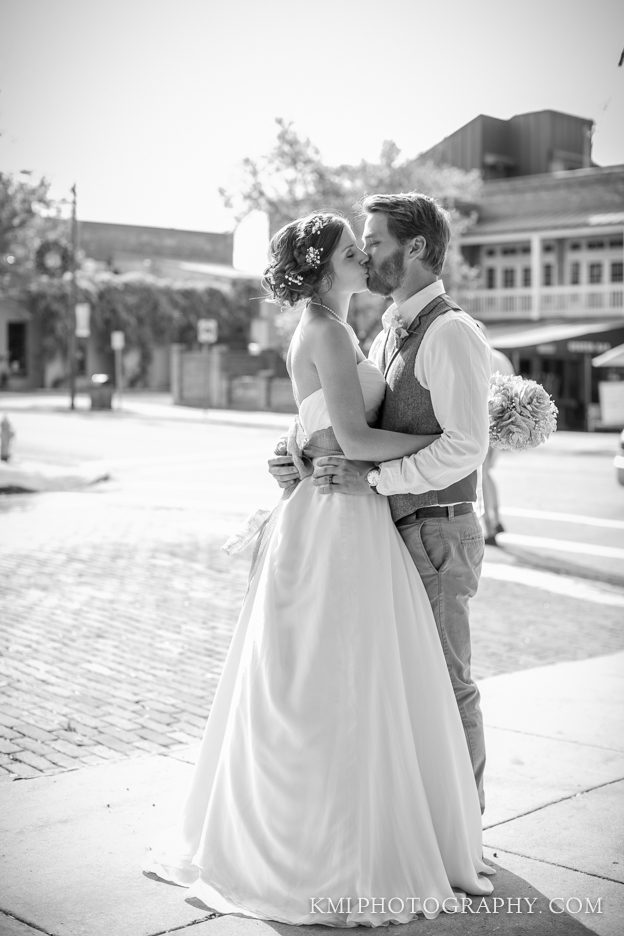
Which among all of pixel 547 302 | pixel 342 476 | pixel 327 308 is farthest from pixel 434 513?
pixel 547 302

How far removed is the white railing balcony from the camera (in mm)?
39031

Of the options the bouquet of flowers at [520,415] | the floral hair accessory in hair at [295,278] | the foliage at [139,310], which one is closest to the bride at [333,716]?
the floral hair accessory in hair at [295,278]

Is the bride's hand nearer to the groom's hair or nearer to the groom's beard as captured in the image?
the groom's beard

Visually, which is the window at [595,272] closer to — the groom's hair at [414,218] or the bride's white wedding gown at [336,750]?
the groom's hair at [414,218]

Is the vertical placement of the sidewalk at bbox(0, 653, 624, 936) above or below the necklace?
below

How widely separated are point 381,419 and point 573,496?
Answer: 11667mm

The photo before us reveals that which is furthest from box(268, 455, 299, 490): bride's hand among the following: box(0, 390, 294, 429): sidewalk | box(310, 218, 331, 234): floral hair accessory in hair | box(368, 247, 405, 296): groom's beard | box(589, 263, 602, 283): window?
box(589, 263, 602, 283): window

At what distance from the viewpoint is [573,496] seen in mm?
14688

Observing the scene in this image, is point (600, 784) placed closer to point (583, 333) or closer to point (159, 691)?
point (159, 691)

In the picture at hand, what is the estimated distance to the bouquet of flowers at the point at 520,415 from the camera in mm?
3555

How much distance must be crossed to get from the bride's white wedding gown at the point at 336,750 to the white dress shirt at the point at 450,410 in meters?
0.18

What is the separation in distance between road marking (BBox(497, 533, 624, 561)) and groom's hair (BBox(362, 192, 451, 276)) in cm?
715

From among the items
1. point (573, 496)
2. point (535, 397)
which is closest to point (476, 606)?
point (535, 397)

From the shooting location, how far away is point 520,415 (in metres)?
3.56
